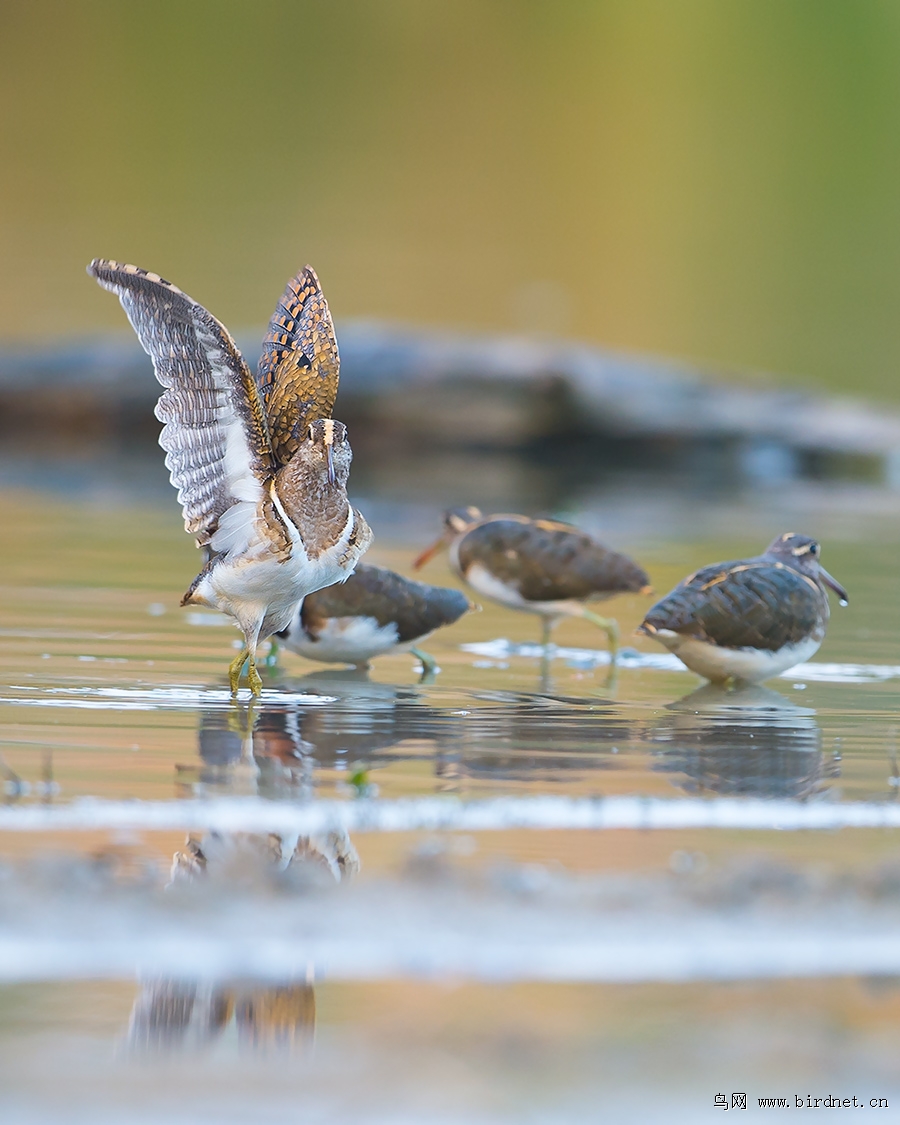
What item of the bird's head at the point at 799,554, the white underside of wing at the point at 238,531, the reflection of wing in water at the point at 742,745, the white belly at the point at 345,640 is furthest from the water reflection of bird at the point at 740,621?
the white underside of wing at the point at 238,531

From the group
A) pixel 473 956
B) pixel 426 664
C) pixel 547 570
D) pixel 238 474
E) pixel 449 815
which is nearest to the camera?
pixel 473 956

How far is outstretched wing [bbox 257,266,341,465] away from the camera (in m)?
7.75

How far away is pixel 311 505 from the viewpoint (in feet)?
24.0

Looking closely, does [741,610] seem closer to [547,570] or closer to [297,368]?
[547,570]

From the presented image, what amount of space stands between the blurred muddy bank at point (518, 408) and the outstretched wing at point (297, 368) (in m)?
11.2

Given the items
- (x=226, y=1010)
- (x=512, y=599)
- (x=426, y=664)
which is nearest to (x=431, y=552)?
(x=512, y=599)

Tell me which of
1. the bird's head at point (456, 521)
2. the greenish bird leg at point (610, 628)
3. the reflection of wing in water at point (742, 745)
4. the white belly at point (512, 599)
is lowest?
the reflection of wing in water at point (742, 745)

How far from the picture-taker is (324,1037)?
A: 153 inches

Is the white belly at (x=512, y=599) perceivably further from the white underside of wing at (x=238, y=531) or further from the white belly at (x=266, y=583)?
the white underside of wing at (x=238, y=531)

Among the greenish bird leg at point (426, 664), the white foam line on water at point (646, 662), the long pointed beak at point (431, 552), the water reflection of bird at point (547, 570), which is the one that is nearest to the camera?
the greenish bird leg at point (426, 664)

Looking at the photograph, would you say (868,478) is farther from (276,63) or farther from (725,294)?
(276,63)

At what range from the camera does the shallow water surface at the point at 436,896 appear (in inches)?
149

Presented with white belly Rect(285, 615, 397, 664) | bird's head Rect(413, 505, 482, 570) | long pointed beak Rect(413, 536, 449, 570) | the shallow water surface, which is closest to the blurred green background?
long pointed beak Rect(413, 536, 449, 570)

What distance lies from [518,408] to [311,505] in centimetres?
1254
